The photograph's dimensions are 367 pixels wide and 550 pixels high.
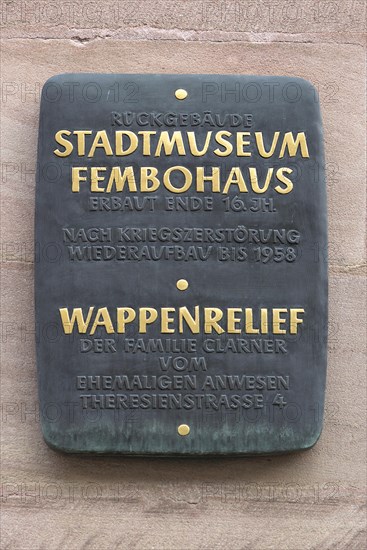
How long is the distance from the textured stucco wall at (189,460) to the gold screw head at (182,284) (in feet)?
1.83

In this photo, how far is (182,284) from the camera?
2838 millimetres

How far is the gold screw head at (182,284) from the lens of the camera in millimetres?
2836

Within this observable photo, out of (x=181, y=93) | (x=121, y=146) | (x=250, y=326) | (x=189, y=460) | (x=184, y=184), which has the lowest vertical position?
(x=189, y=460)

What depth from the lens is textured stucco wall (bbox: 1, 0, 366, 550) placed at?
114 inches

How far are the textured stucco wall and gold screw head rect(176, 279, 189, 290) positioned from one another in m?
0.56

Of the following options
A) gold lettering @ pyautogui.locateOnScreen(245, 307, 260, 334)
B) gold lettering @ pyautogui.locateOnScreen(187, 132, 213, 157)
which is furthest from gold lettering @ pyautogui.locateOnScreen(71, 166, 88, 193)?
gold lettering @ pyautogui.locateOnScreen(245, 307, 260, 334)

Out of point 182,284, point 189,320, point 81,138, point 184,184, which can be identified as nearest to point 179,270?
point 182,284

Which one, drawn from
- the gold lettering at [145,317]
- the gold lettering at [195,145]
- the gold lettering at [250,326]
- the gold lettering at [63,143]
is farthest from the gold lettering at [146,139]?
the gold lettering at [250,326]

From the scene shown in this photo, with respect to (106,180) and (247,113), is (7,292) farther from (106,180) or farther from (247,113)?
(247,113)

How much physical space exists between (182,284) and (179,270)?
5 centimetres

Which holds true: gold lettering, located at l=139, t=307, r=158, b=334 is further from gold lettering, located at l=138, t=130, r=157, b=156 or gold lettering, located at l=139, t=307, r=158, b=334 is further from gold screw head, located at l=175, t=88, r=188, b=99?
gold screw head, located at l=175, t=88, r=188, b=99

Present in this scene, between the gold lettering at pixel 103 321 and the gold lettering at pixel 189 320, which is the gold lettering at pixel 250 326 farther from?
the gold lettering at pixel 103 321

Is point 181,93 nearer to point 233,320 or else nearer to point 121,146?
point 121,146

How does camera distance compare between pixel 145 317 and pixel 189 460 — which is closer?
pixel 145 317
